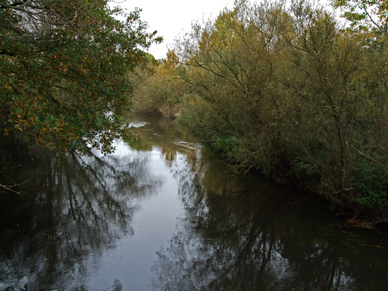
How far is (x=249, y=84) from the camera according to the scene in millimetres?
12391

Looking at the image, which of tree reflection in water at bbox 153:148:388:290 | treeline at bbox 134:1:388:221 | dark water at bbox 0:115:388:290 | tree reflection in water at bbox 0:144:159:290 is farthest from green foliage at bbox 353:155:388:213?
tree reflection in water at bbox 0:144:159:290

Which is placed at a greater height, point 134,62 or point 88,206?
point 134,62

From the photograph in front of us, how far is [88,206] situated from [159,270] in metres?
4.65

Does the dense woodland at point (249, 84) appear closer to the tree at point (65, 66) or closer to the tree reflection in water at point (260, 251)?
the tree at point (65, 66)

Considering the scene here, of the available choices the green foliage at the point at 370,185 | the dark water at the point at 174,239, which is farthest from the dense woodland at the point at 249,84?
the dark water at the point at 174,239

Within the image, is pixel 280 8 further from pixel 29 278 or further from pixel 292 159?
pixel 29 278

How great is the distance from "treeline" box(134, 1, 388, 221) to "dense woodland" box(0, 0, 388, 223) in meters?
0.04

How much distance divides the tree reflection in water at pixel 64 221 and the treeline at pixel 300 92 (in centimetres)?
499

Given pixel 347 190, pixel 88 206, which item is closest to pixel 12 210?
pixel 88 206

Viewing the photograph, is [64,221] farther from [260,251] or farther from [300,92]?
[300,92]

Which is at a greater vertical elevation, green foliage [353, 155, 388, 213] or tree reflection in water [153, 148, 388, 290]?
green foliage [353, 155, 388, 213]

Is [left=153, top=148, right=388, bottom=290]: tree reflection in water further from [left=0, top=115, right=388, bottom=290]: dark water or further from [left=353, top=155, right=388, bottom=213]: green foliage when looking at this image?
[left=353, top=155, right=388, bottom=213]: green foliage

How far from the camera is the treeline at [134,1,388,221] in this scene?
855cm

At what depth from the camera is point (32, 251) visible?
22.8 feet
